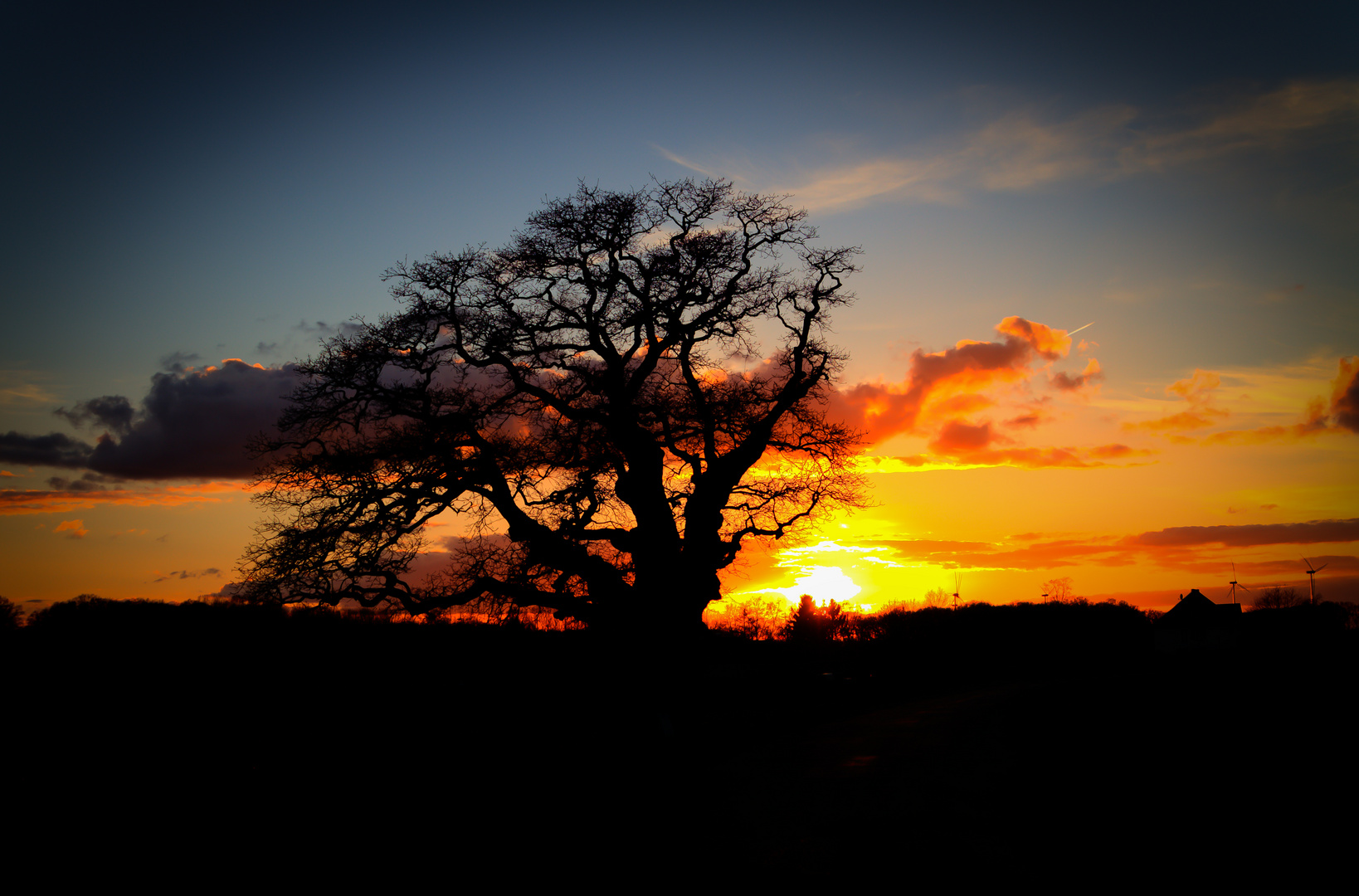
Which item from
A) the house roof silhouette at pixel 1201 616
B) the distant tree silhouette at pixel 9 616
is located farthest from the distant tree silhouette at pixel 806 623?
the distant tree silhouette at pixel 9 616

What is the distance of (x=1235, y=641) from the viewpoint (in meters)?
64.5

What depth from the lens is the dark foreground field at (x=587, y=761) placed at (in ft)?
25.1

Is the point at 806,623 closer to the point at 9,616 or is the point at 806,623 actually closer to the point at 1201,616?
the point at 1201,616

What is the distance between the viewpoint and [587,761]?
39.7 ft

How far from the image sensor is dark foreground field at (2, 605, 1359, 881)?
7664mm

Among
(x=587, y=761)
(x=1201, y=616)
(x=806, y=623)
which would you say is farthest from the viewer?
(x=1201, y=616)

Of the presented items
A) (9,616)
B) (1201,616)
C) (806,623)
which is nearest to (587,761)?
(9,616)

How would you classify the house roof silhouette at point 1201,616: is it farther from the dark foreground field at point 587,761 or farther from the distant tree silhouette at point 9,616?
the distant tree silhouette at point 9,616

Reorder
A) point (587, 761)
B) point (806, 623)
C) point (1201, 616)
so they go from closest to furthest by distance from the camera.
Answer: point (587, 761), point (806, 623), point (1201, 616)

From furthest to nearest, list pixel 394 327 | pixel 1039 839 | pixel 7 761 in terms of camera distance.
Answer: pixel 394 327 → pixel 7 761 → pixel 1039 839

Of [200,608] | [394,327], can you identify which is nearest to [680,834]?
[200,608]

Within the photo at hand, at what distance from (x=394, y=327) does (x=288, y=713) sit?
9.60m

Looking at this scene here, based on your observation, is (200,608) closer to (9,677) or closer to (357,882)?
(9,677)

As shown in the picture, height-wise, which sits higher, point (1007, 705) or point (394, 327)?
point (394, 327)
